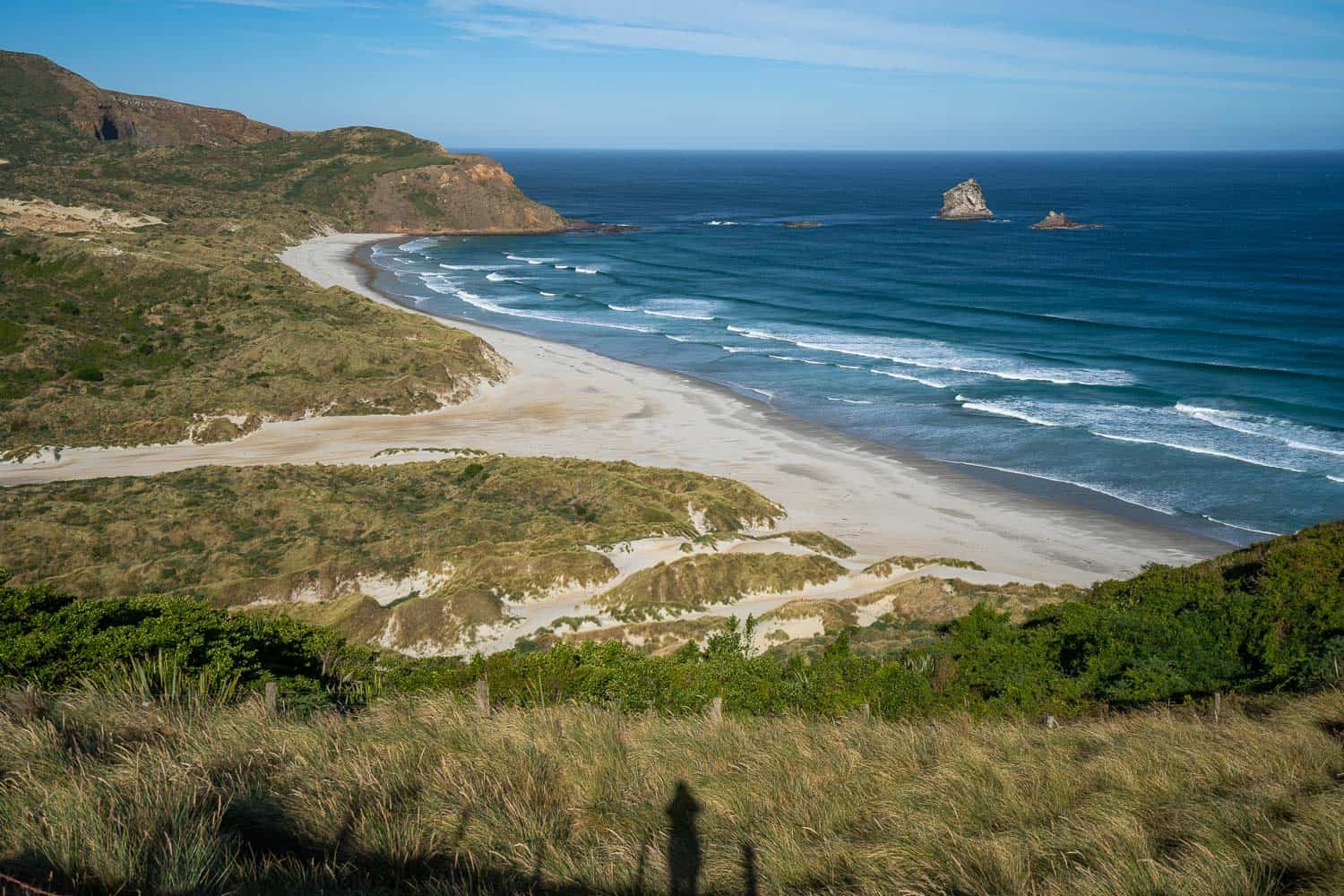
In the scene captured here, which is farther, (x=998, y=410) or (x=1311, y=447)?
(x=998, y=410)

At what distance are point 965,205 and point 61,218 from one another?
12276 cm

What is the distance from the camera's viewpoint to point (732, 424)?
1853 inches

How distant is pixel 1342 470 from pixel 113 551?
45.9 m

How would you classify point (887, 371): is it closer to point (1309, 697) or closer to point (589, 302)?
point (589, 302)

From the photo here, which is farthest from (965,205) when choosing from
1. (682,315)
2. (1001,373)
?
(1001,373)

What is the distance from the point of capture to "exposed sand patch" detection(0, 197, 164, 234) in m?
91.6

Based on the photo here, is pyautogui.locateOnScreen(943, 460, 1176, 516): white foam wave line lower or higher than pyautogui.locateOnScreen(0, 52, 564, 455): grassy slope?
lower

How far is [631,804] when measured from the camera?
25.6 feet

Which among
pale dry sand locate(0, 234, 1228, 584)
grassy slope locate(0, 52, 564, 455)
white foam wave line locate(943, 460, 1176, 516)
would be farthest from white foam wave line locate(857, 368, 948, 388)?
grassy slope locate(0, 52, 564, 455)

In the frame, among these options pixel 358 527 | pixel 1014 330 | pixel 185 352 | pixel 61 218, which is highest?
pixel 61 218

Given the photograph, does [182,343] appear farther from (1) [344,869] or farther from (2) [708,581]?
(1) [344,869]

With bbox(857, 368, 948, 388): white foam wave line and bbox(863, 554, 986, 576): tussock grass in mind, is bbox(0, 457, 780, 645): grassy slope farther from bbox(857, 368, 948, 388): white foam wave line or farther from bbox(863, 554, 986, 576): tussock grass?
bbox(857, 368, 948, 388): white foam wave line

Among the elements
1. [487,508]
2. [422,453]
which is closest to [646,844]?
[487,508]

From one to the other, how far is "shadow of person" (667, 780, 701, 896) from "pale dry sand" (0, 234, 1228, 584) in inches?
892
